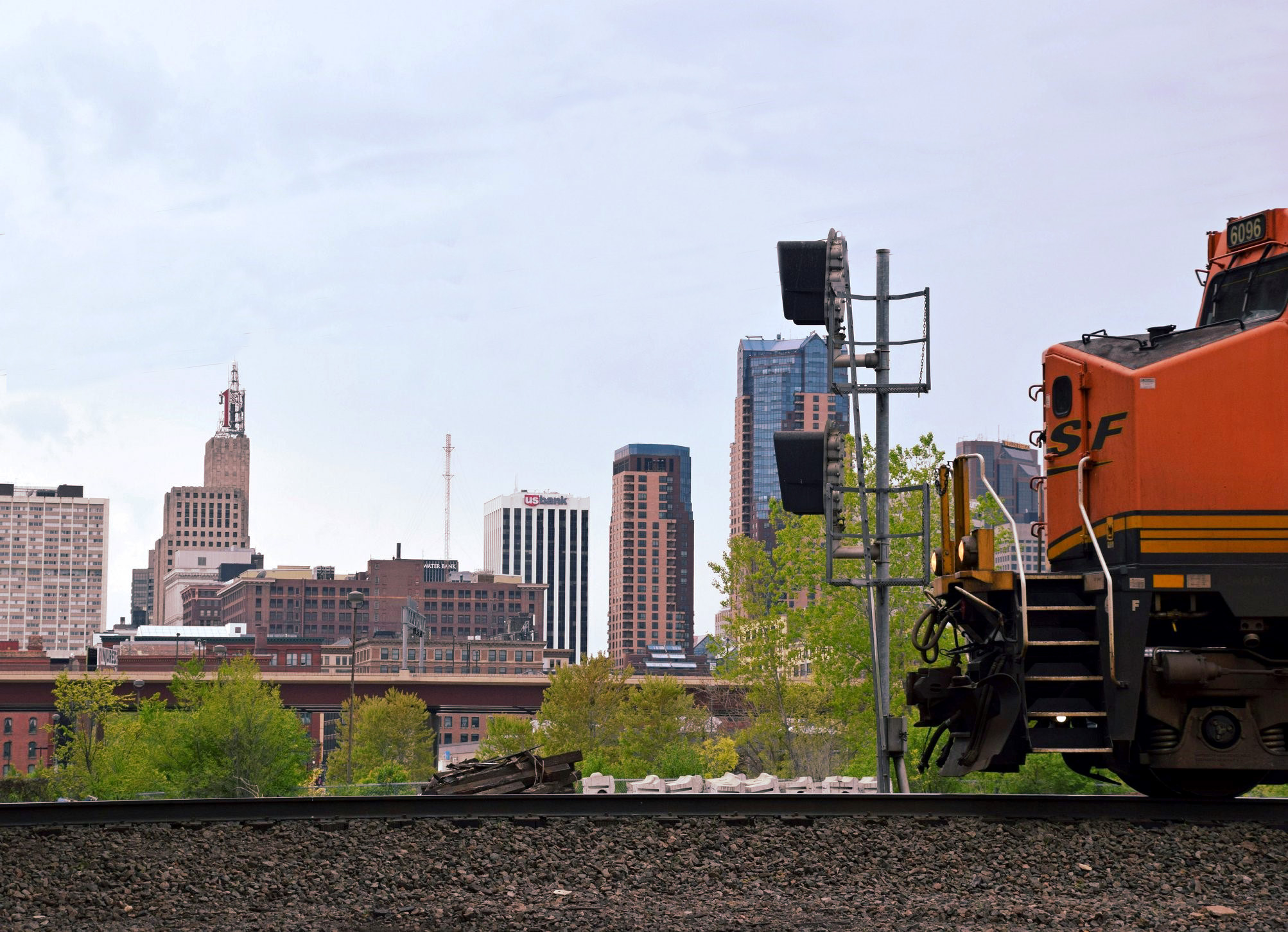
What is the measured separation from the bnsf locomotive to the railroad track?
34cm

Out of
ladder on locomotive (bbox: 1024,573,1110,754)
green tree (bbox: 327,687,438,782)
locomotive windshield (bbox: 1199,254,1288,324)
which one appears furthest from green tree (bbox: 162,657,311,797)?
locomotive windshield (bbox: 1199,254,1288,324)

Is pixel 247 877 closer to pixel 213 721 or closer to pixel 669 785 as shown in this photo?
pixel 669 785

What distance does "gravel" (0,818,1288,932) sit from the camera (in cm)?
823

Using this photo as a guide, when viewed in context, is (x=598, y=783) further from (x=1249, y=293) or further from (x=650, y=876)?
(x=1249, y=293)

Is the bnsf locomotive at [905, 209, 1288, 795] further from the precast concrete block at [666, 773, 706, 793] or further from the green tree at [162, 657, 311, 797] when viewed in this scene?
the green tree at [162, 657, 311, 797]

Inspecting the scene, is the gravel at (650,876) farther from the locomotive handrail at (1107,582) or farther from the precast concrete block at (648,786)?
the precast concrete block at (648,786)

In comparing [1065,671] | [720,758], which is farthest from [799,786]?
[720,758]

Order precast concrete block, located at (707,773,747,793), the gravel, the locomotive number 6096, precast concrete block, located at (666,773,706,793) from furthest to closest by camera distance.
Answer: precast concrete block, located at (707,773,747,793), precast concrete block, located at (666,773,706,793), the locomotive number 6096, the gravel

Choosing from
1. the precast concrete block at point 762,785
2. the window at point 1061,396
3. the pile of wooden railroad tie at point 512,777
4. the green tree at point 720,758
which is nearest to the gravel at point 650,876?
the pile of wooden railroad tie at point 512,777

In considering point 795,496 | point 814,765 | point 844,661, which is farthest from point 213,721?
point 795,496

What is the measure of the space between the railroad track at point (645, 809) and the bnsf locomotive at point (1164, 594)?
Result: 345 mm

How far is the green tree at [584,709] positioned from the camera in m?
64.1

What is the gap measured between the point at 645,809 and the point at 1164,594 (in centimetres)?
486

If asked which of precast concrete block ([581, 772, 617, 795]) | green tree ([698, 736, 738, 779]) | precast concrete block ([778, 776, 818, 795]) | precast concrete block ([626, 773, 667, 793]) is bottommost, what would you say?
green tree ([698, 736, 738, 779])
